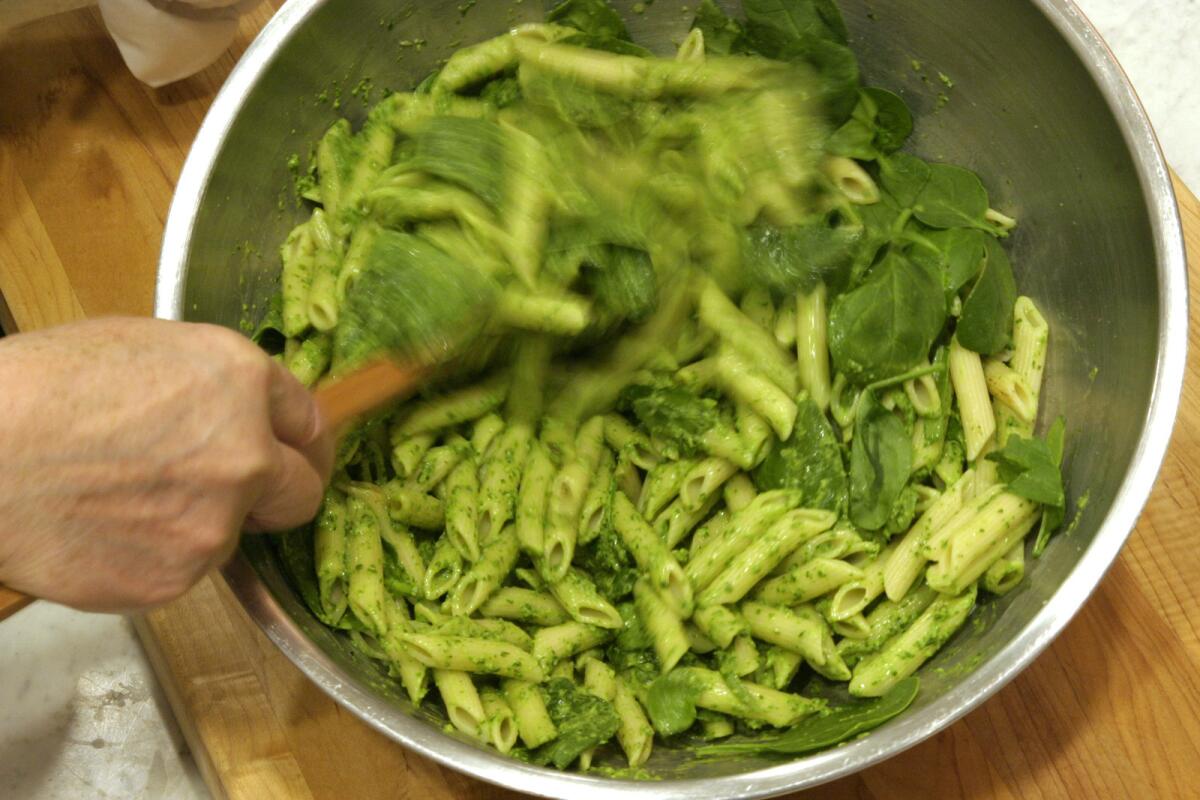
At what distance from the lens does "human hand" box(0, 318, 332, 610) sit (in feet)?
3.40

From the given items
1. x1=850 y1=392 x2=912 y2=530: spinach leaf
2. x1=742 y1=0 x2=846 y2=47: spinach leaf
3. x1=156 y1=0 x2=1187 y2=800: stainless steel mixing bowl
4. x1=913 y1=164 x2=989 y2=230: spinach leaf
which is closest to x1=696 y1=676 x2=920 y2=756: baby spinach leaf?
x1=156 y1=0 x2=1187 y2=800: stainless steel mixing bowl

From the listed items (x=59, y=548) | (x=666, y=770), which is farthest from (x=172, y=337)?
(x=666, y=770)

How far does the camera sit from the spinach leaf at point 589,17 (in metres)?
1.80

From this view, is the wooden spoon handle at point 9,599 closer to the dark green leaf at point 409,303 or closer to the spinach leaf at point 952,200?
the dark green leaf at point 409,303

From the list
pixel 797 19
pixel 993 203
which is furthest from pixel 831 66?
pixel 993 203

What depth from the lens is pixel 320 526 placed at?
1.56 meters

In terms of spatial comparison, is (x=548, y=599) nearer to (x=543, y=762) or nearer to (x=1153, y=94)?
(x=543, y=762)

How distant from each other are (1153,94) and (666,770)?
5.74 feet

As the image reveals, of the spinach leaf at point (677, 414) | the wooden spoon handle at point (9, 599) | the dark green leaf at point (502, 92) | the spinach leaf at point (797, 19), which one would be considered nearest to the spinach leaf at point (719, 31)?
the spinach leaf at point (797, 19)

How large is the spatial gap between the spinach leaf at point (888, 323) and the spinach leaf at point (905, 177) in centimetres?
16

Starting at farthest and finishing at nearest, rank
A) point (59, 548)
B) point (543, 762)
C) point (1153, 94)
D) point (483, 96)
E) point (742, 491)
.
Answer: point (1153, 94)
point (483, 96)
point (742, 491)
point (543, 762)
point (59, 548)

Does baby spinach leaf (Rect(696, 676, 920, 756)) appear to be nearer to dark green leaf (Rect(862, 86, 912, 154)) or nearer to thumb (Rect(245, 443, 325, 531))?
thumb (Rect(245, 443, 325, 531))

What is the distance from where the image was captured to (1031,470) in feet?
4.98

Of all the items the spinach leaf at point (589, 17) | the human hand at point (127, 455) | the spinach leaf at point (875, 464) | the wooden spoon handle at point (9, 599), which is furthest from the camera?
the spinach leaf at point (589, 17)
